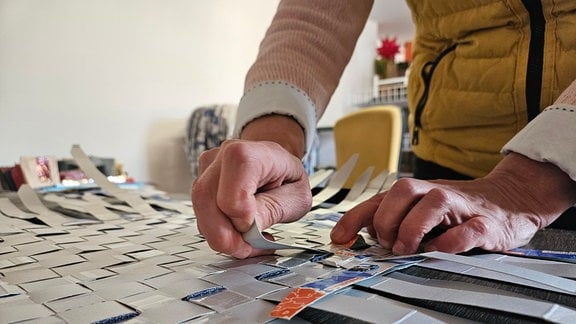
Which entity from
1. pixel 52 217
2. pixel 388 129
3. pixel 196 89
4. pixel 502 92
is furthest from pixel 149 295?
pixel 196 89

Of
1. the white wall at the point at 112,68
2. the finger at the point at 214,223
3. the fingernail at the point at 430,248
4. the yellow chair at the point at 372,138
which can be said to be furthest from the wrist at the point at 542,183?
the white wall at the point at 112,68

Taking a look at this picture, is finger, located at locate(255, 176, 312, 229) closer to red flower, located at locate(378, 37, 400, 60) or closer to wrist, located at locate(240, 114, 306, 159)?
wrist, located at locate(240, 114, 306, 159)

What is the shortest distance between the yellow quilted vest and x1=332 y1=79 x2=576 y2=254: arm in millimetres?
105

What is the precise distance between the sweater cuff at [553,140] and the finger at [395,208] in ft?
0.30

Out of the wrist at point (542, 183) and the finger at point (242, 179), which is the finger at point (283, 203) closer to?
the finger at point (242, 179)

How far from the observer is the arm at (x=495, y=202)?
34 cm

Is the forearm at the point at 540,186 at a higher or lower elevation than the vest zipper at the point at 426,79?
lower

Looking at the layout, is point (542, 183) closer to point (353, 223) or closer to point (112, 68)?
point (353, 223)

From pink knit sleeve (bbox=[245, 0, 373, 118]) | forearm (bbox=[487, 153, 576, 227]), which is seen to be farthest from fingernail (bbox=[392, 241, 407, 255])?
pink knit sleeve (bbox=[245, 0, 373, 118])

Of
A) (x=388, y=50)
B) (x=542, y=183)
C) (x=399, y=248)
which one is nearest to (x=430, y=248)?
(x=399, y=248)

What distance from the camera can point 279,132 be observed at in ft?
1.60

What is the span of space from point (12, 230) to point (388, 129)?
1609mm

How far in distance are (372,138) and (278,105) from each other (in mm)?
1514

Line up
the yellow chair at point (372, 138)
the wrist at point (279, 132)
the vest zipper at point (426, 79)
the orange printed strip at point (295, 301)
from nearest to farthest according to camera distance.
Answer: the orange printed strip at point (295, 301) < the wrist at point (279, 132) < the vest zipper at point (426, 79) < the yellow chair at point (372, 138)
